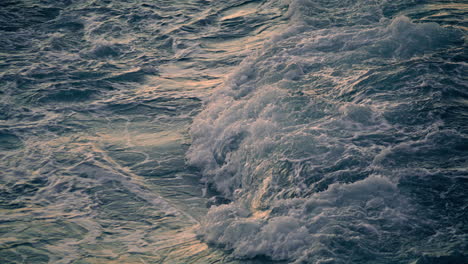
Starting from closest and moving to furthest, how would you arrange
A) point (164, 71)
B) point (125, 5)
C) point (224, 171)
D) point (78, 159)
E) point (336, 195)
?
point (336, 195) → point (224, 171) → point (78, 159) → point (164, 71) → point (125, 5)

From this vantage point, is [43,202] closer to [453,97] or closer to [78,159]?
[78,159]

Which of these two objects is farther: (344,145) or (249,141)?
(249,141)

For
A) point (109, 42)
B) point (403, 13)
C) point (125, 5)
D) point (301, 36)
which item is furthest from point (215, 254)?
point (125, 5)

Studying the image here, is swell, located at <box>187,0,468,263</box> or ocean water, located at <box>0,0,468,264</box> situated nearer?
swell, located at <box>187,0,468,263</box>
